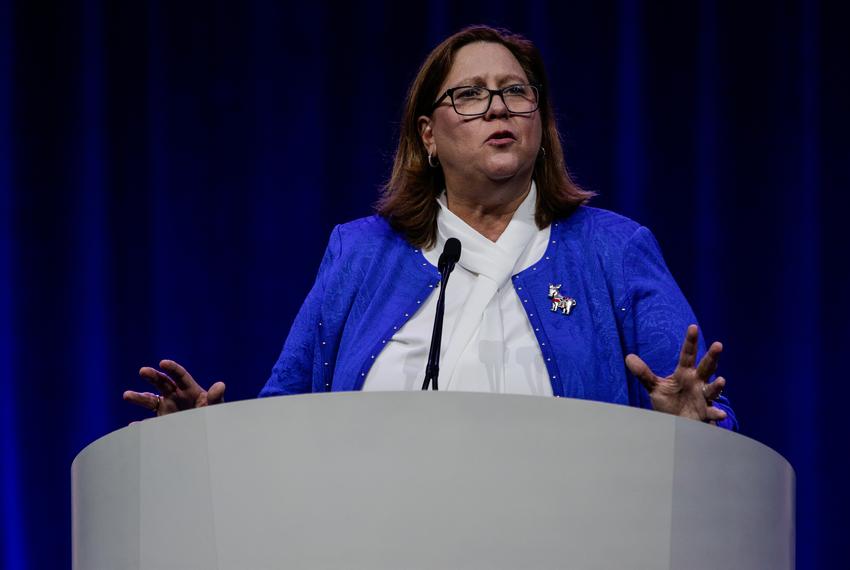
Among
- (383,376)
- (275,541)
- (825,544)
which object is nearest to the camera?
(275,541)

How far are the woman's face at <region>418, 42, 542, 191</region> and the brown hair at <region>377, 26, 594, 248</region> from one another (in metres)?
0.03

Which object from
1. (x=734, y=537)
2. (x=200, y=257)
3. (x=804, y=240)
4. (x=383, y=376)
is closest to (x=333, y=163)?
(x=200, y=257)

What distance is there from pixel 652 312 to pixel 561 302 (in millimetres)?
152

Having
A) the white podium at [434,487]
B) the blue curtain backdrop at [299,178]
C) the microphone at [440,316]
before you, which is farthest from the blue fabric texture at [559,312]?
the blue curtain backdrop at [299,178]

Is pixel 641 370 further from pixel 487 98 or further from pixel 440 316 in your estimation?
pixel 487 98

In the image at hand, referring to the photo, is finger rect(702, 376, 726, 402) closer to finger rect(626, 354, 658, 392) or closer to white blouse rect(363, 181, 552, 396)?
finger rect(626, 354, 658, 392)

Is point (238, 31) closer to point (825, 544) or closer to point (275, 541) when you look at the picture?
point (825, 544)

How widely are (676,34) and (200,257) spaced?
1382 mm

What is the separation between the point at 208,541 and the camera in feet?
4.57

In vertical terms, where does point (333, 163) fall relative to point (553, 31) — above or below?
below

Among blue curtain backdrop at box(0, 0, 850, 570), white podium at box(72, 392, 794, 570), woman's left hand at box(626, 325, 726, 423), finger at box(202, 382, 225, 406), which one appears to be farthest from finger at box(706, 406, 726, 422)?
blue curtain backdrop at box(0, 0, 850, 570)

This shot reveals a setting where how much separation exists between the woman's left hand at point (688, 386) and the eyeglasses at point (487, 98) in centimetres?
76

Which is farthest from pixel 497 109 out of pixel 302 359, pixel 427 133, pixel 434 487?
pixel 434 487

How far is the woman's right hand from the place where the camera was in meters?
1.95
